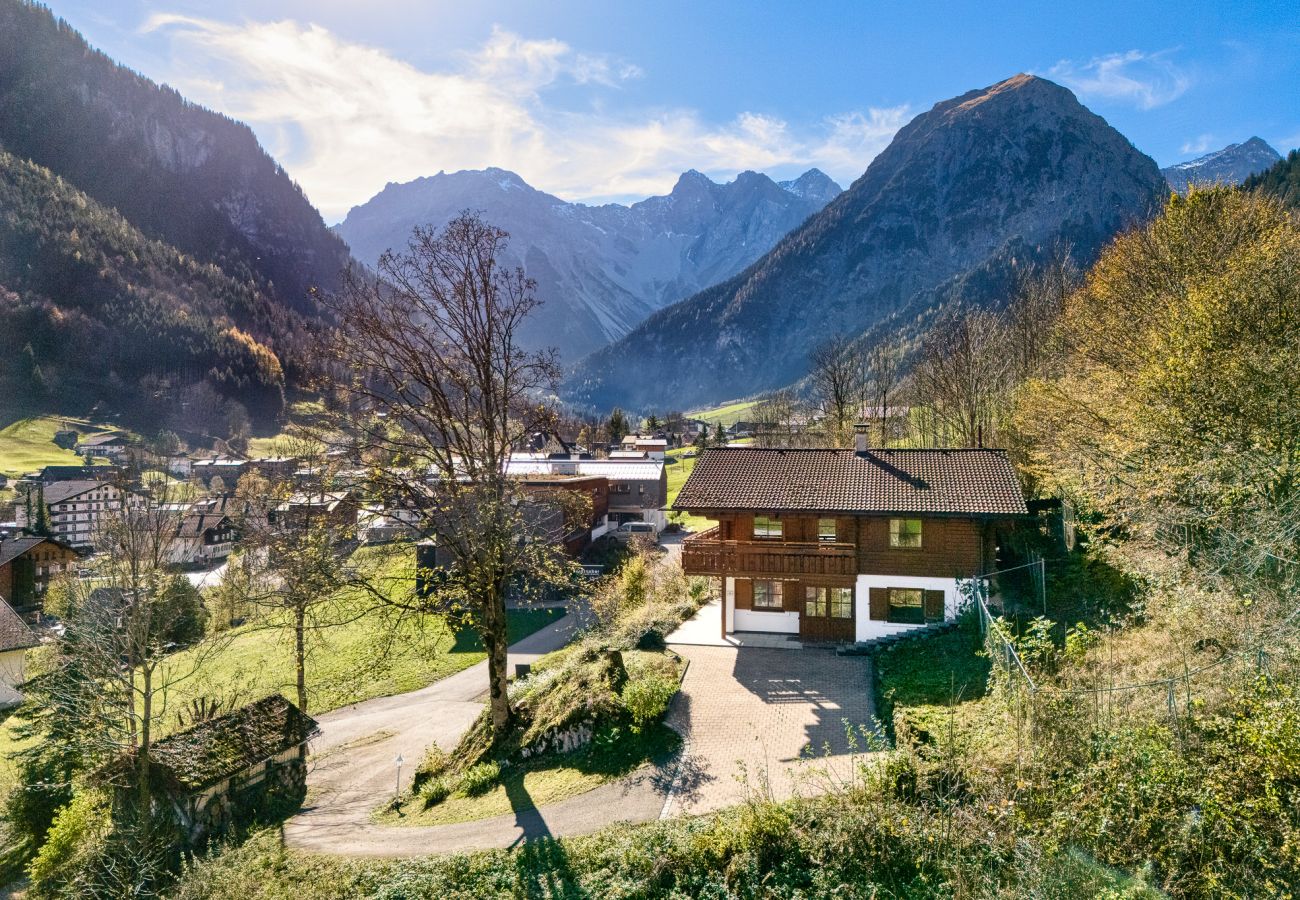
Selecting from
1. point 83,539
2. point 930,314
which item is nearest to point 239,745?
point 83,539

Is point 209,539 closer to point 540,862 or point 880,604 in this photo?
point 880,604

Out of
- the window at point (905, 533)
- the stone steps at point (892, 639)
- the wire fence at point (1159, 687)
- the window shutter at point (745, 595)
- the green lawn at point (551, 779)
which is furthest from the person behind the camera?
the window shutter at point (745, 595)

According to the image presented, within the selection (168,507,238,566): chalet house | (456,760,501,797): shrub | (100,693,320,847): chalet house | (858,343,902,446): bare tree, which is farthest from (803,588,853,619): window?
(168,507,238,566): chalet house

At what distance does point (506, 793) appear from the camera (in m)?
16.8

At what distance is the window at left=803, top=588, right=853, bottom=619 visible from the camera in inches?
998

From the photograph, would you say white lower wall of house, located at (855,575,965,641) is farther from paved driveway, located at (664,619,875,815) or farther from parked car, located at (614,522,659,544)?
parked car, located at (614,522,659,544)

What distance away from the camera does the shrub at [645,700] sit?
18344 mm

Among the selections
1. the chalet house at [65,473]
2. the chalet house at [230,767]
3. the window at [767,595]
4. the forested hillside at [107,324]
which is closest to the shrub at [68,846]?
the chalet house at [230,767]

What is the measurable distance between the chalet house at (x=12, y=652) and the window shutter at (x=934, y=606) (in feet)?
149

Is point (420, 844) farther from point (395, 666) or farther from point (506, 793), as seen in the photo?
point (395, 666)

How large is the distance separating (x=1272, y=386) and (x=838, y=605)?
1433 centimetres

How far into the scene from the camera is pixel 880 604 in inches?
973

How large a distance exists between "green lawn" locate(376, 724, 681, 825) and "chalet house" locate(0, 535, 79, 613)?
56.5 meters

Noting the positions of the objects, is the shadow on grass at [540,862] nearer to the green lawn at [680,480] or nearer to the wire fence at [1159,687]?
the wire fence at [1159,687]
